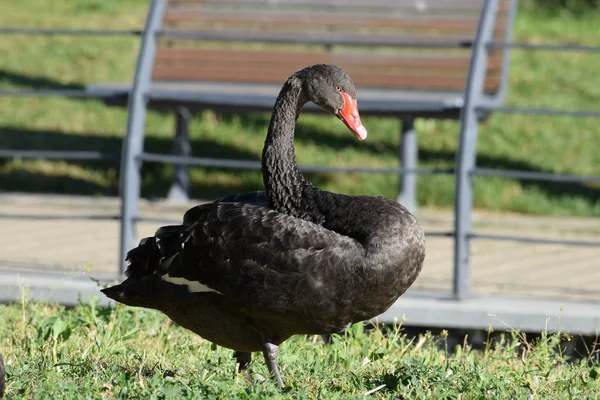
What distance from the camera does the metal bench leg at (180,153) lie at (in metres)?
8.80

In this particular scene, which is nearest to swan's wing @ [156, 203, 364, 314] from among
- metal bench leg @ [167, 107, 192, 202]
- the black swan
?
the black swan

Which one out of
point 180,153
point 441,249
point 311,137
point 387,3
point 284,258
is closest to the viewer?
point 284,258

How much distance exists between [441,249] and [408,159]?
1.05m

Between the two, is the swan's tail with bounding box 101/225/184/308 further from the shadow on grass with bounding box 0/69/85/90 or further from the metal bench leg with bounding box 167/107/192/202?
the shadow on grass with bounding box 0/69/85/90

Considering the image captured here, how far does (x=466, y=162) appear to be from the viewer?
5.76 metres

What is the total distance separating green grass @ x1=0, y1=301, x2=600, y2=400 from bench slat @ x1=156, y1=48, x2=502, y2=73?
2978 mm

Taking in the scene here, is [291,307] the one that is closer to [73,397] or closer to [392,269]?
[392,269]

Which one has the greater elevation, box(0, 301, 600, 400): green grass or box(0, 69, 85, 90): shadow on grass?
box(0, 69, 85, 90): shadow on grass

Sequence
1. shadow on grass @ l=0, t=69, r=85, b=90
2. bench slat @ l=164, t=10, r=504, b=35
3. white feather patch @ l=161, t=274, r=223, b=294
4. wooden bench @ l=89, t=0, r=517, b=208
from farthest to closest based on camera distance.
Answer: shadow on grass @ l=0, t=69, r=85, b=90
bench slat @ l=164, t=10, r=504, b=35
wooden bench @ l=89, t=0, r=517, b=208
white feather patch @ l=161, t=274, r=223, b=294

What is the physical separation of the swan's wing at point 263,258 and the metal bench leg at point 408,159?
4.36 meters

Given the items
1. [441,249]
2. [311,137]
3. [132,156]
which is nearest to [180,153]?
[311,137]

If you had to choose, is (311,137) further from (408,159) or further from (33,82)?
(33,82)

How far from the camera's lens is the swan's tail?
424 cm

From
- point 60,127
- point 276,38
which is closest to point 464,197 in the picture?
point 276,38
